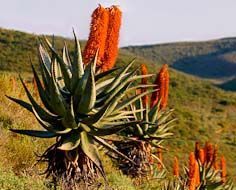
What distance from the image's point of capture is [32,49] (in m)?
54.0

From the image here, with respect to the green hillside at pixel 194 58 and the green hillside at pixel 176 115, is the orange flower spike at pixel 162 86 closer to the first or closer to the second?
the green hillside at pixel 176 115

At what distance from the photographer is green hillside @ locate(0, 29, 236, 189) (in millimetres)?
9586

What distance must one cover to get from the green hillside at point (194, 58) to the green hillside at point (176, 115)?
103 m

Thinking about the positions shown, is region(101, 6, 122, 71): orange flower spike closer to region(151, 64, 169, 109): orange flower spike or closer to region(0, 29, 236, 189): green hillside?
region(0, 29, 236, 189): green hillside

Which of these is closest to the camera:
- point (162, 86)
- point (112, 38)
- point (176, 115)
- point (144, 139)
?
point (112, 38)

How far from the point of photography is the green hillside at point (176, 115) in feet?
31.4

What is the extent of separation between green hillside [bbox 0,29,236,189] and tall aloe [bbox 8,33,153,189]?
195 cm

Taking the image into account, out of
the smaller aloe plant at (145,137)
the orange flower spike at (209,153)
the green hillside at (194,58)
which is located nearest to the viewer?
the smaller aloe plant at (145,137)

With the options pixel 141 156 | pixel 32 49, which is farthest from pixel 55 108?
pixel 32 49

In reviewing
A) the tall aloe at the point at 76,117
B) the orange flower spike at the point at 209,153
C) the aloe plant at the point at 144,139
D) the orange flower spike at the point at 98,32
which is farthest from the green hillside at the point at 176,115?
the orange flower spike at the point at 209,153

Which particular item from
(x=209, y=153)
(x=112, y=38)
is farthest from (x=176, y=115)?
(x=112, y=38)

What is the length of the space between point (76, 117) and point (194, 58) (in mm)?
172103

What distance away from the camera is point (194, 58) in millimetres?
176125

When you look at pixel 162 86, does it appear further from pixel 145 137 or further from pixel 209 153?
pixel 209 153
